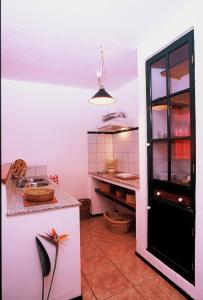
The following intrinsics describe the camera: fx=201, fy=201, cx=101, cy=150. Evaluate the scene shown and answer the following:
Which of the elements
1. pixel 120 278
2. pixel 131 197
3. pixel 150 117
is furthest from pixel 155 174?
pixel 120 278

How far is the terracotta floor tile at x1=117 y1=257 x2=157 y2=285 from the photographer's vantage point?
188cm

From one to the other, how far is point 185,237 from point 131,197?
103 cm

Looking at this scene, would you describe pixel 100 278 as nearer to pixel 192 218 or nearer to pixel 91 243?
pixel 91 243

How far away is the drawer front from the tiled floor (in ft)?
2.43

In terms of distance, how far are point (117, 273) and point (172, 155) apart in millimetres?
1272

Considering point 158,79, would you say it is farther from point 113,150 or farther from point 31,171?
point 31,171

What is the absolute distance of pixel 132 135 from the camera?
3.23 m

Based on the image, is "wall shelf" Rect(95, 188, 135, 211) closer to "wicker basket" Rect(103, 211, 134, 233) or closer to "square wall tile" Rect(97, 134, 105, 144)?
"wicker basket" Rect(103, 211, 134, 233)

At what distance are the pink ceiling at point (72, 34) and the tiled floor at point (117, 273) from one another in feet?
7.53

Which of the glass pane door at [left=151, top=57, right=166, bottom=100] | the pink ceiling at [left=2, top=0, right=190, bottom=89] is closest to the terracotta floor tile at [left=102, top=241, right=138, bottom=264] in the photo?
the glass pane door at [left=151, top=57, right=166, bottom=100]

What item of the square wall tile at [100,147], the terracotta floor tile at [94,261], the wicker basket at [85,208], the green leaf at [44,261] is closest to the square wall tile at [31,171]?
the wicker basket at [85,208]

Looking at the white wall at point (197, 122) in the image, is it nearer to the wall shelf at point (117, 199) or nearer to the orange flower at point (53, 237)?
the wall shelf at point (117, 199)

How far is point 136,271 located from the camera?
6.53ft

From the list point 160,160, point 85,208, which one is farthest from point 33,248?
point 85,208
